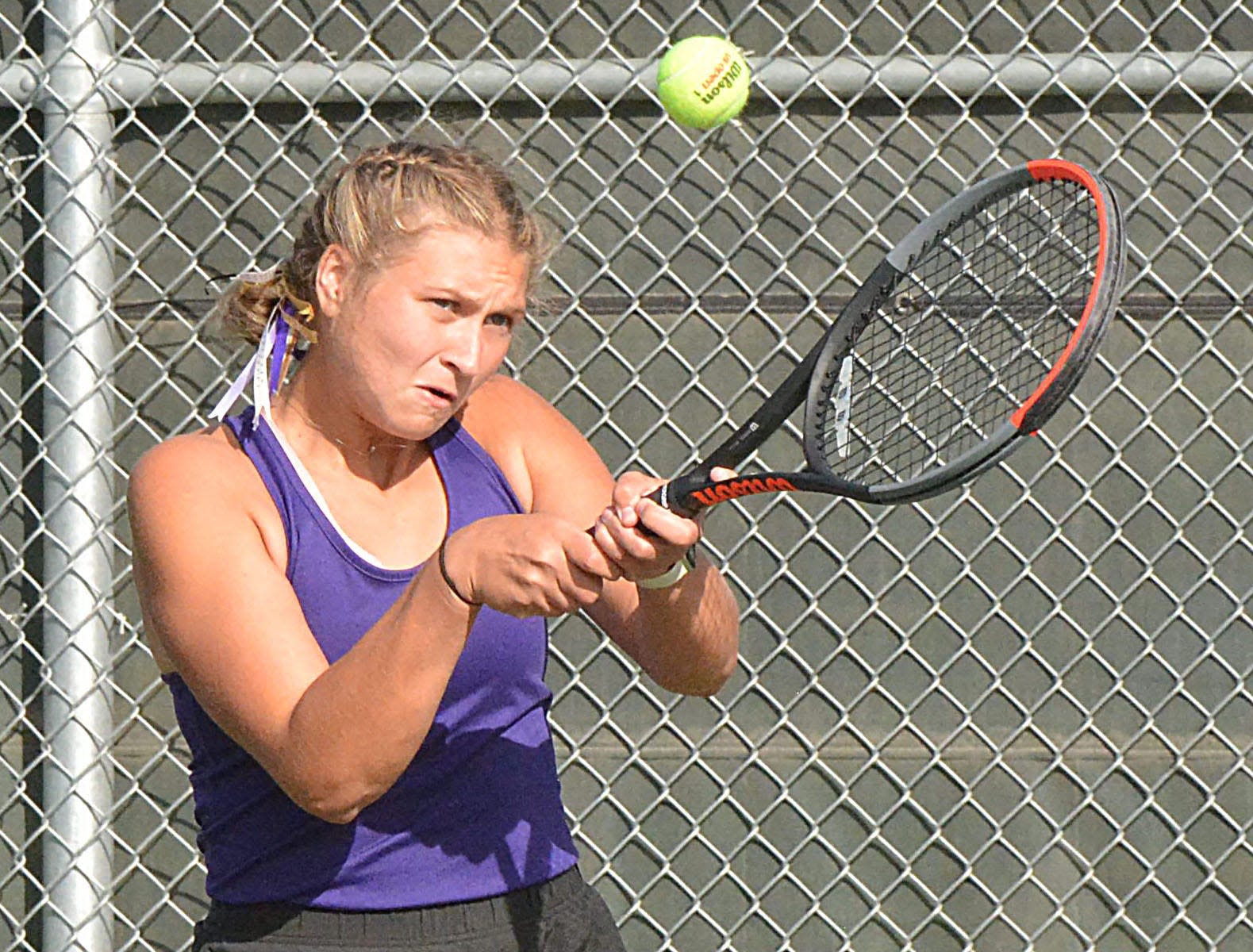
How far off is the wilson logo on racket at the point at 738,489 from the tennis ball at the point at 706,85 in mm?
1219

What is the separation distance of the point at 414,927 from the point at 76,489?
173cm

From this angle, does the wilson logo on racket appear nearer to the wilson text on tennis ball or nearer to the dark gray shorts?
the dark gray shorts

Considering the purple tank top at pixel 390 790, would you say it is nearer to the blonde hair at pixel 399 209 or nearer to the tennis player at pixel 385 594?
the tennis player at pixel 385 594

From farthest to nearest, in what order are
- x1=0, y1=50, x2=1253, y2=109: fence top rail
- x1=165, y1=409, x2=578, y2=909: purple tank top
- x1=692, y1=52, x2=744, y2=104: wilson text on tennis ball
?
x1=0, y1=50, x2=1253, y2=109: fence top rail
x1=692, y1=52, x2=744, y2=104: wilson text on tennis ball
x1=165, y1=409, x2=578, y2=909: purple tank top

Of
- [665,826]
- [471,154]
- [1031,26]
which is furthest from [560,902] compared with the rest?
[1031,26]

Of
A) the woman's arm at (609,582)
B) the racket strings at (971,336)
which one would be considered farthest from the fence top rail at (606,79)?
the woman's arm at (609,582)

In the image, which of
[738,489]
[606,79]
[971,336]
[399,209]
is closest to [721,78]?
[606,79]

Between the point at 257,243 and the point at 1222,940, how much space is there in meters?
2.48

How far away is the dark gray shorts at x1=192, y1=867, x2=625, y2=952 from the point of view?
1699 mm

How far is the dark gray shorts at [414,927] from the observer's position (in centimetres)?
170

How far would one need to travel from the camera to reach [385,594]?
1679 millimetres

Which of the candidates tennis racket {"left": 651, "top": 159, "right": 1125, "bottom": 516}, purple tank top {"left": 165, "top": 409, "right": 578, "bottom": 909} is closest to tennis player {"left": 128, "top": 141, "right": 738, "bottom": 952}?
purple tank top {"left": 165, "top": 409, "right": 578, "bottom": 909}

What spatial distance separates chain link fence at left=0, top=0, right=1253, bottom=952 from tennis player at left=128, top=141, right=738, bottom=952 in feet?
4.42

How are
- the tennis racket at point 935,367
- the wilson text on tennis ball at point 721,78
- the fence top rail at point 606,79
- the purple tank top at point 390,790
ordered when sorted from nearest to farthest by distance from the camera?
the tennis racket at point 935,367 → the purple tank top at point 390,790 → the wilson text on tennis ball at point 721,78 → the fence top rail at point 606,79
